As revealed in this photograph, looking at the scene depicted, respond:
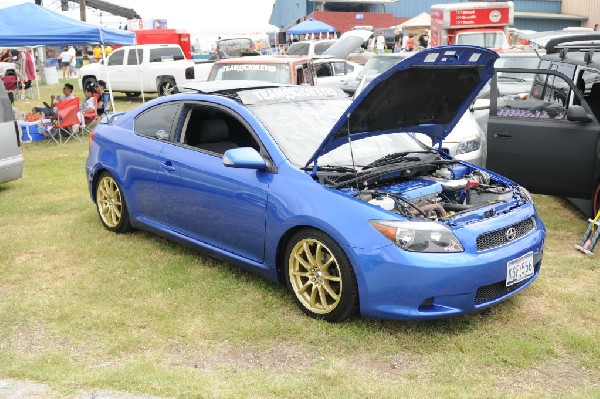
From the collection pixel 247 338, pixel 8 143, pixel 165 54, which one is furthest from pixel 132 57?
pixel 247 338

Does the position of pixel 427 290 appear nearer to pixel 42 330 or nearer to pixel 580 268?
pixel 580 268

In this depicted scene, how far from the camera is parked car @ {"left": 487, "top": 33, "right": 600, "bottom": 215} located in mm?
6234

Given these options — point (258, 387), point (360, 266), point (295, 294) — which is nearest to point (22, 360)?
point (258, 387)

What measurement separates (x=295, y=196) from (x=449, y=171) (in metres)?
1.45

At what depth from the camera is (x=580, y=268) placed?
217 inches

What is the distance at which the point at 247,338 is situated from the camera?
429 cm

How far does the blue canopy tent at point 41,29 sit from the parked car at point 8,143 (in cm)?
584

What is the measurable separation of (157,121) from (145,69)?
16.6 meters

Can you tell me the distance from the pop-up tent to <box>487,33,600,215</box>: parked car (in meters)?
10.0

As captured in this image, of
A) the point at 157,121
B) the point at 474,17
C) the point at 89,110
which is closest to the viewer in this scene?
the point at 157,121

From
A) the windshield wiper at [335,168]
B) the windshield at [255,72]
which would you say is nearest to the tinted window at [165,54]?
the windshield at [255,72]

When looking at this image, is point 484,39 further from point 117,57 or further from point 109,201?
point 109,201

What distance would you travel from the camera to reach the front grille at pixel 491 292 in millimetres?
4211

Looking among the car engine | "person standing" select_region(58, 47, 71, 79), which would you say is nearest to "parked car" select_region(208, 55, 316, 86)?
the car engine
